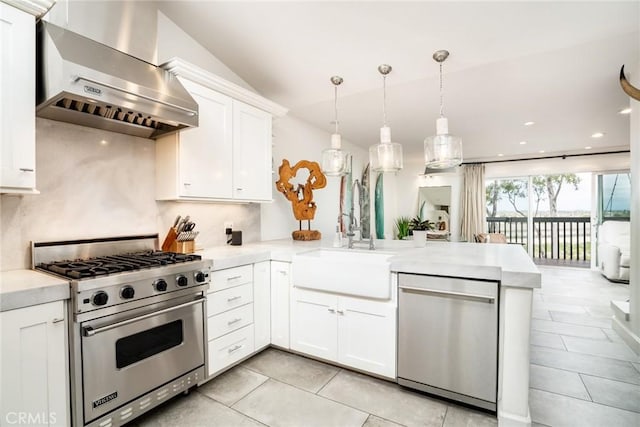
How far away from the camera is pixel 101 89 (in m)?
1.67

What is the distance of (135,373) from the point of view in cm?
169

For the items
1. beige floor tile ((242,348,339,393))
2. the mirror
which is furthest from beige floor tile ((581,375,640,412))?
the mirror

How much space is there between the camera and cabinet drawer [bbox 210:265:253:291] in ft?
7.11

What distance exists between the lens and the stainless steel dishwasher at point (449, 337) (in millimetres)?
1785

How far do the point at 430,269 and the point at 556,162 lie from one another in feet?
21.5

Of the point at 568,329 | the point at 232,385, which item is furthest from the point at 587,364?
the point at 232,385

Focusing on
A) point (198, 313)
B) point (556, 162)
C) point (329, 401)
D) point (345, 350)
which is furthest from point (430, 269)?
point (556, 162)

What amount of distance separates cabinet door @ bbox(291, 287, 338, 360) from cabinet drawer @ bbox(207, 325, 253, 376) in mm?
371

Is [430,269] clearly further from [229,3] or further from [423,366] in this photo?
[229,3]

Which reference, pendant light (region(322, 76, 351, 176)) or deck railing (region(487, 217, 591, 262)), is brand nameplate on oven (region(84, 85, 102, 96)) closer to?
pendant light (region(322, 76, 351, 176))

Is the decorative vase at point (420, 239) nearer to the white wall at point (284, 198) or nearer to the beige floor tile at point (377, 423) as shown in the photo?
the beige floor tile at point (377, 423)

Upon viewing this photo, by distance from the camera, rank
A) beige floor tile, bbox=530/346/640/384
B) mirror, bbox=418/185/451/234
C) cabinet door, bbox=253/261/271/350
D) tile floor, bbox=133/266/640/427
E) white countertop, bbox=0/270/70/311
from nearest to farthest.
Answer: white countertop, bbox=0/270/70/311, tile floor, bbox=133/266/640/427, beige floor tile, bbox=530/346/640/384, cabinet door, bbox=253/261/271/350, mirror, bbox=418/185/451/234

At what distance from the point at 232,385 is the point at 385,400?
107 cm

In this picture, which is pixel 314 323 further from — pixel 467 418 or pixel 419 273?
pixel 467 418
